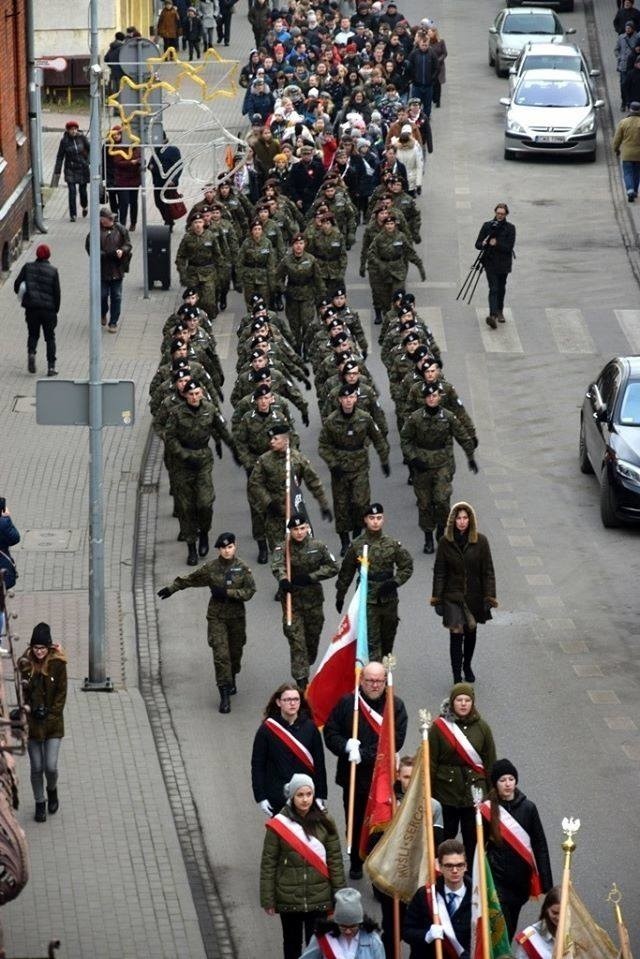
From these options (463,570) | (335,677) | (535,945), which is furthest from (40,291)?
(535,945)

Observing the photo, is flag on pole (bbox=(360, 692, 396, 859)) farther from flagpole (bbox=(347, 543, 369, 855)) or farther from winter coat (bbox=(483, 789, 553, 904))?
winter coat (bbox=(483, 789, 553, 904))

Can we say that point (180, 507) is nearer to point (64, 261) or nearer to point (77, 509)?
point (77, 509)

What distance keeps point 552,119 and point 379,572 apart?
24.1 metres

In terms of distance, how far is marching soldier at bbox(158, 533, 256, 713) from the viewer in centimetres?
1808

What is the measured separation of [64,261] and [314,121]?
5755 millimetres

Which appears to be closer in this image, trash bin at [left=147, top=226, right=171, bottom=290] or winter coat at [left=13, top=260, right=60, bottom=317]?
winter coat at [left=13, top=260, right=60, bottom=317]

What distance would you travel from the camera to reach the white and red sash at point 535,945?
12195 mm

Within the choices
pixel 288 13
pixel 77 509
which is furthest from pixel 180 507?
pixel 288 13

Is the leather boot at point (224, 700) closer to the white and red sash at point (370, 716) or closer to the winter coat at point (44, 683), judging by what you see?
the winter coat at point (44, 683)

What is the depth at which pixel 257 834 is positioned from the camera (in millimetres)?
16031

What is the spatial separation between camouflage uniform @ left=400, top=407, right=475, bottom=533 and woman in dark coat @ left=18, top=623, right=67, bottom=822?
653 cm

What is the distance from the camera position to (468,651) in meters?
18.5

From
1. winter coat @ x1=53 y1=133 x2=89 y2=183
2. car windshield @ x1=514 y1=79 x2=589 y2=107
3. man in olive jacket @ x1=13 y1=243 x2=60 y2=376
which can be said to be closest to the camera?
man in olive jacket @ x1=13 y1=243 x2=60 y2=376

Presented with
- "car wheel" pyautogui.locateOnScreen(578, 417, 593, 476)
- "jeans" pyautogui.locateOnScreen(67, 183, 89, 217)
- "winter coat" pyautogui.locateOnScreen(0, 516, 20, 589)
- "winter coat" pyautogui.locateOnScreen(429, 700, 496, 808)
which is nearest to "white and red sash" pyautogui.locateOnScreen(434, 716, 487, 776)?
"winter coat" pyautogui.locateOnScreen(429, 700, 496, 808)
